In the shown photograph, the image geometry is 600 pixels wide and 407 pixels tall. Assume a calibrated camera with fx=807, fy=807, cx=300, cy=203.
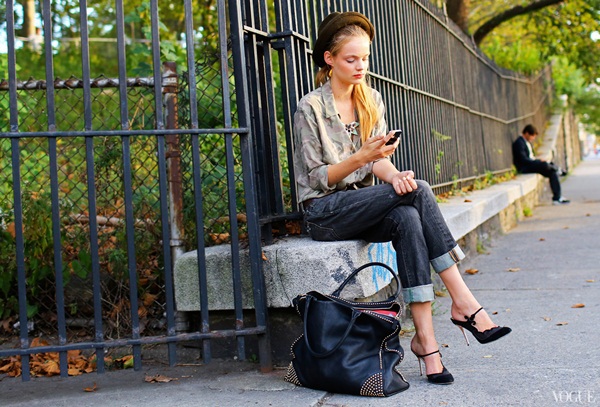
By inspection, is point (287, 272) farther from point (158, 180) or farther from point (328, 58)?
point (328, 58)

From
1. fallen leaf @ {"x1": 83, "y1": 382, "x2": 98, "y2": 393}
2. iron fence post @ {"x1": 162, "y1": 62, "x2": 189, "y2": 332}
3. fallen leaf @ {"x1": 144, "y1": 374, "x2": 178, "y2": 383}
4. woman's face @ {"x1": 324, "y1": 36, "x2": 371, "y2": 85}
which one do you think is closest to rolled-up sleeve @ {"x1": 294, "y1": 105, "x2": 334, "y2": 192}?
woman's face @ {"x1": 324, "y1": 36, "x2": 371, "y2": 85}

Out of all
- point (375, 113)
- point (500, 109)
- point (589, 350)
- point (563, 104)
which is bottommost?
point (589, 350)

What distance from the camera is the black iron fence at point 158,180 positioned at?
3.51 m

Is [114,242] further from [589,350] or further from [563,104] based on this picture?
[563,104]

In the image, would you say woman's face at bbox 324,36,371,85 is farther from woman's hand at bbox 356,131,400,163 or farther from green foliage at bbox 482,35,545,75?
green foliage at bbox 482,35,545,75

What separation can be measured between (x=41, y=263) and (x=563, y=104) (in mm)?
19758

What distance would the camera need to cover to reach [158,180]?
376 centimetres

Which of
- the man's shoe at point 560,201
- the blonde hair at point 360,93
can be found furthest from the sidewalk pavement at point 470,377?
Result: the man's shoe at point 560,201

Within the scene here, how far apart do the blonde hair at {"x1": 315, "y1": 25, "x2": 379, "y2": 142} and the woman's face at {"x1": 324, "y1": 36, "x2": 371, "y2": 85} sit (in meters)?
0.02

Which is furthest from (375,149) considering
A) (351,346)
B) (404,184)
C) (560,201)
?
(560,201)

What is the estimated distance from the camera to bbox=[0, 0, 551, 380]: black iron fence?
11.5ft

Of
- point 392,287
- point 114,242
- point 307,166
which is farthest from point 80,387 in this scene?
point 392,287

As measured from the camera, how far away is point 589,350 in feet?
12.9

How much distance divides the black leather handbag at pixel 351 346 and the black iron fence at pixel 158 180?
0.46 m
